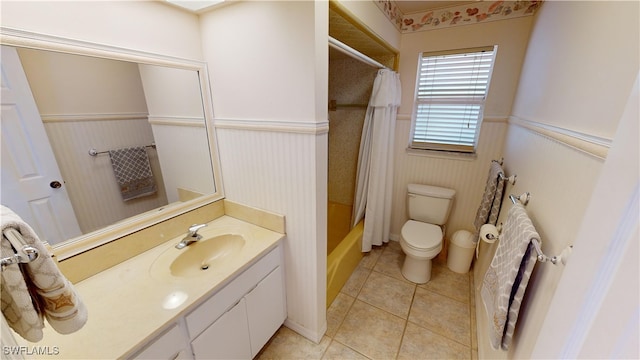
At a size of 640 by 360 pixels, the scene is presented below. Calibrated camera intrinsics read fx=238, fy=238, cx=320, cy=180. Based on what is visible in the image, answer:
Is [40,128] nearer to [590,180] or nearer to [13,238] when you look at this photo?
[13,238]

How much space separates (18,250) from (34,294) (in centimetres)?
13

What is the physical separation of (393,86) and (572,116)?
1.35 metres

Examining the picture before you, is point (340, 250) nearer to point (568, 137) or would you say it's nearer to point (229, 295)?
point (229, 295)

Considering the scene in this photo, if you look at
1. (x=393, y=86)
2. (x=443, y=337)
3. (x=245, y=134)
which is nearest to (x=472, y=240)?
(x=443, y=337)

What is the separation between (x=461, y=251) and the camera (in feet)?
7.11

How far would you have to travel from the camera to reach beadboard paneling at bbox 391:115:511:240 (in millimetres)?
2068

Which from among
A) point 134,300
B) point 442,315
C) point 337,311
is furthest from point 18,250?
point 442,315

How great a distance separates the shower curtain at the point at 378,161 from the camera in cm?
205

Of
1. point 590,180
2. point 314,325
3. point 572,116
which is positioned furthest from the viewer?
point 314,325

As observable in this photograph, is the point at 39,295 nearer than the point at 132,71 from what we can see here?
Yes

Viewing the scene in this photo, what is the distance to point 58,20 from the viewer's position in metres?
0.91

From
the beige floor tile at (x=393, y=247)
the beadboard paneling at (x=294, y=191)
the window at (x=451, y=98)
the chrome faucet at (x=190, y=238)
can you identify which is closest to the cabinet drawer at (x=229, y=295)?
the beadboard paneling at (x=294, y=191)

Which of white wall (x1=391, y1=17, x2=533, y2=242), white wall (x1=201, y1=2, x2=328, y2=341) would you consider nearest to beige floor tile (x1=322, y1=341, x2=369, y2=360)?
white wall (x1=201, y1=2, x2=328, y2=341)

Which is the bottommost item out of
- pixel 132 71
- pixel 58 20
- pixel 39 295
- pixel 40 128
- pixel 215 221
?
pixel 215 221
